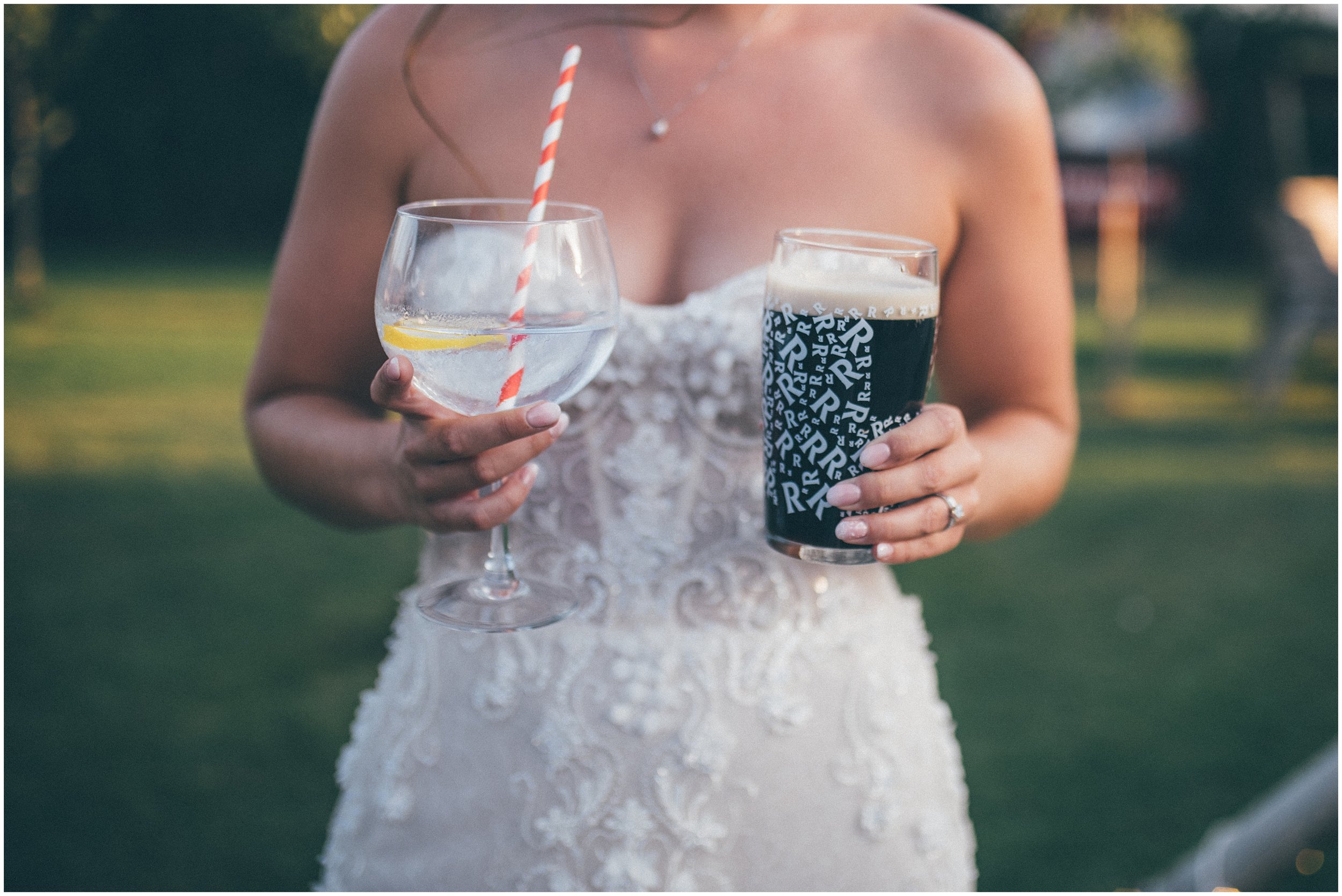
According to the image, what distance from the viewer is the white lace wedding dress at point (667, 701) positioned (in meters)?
1.54

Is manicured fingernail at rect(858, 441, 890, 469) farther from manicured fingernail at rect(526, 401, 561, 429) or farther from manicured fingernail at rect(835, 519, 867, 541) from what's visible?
manicured fingernail at rect(526, 401, 561, 429)

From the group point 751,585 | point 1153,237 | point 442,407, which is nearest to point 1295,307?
point 751,585

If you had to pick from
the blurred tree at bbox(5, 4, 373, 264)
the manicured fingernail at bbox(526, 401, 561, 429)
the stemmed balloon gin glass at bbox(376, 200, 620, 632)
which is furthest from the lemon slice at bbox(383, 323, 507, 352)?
the blurred tree at bbox(5, 4, 373, 264)

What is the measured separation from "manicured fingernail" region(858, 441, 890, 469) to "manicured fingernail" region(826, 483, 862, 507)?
3 centimetres

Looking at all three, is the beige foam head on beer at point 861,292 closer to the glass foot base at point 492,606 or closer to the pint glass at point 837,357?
the pint glass at point 837,357

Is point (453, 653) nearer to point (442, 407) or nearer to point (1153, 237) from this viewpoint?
point (442, 407)

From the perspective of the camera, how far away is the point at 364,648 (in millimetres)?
4598

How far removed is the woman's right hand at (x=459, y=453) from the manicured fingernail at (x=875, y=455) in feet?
1.06

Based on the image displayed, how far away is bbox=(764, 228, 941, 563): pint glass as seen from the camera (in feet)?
3.99

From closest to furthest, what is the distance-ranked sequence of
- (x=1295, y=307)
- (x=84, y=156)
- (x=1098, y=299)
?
(x=1295, y=307)
(x=1098, y=299)
(x=84, y=156)

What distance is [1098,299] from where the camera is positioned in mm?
12766

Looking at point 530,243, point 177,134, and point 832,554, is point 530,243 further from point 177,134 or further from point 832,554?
point 177,134

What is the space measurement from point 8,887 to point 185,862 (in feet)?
1.51

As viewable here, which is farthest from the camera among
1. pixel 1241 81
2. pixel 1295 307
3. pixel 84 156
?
pixel 1241 81
